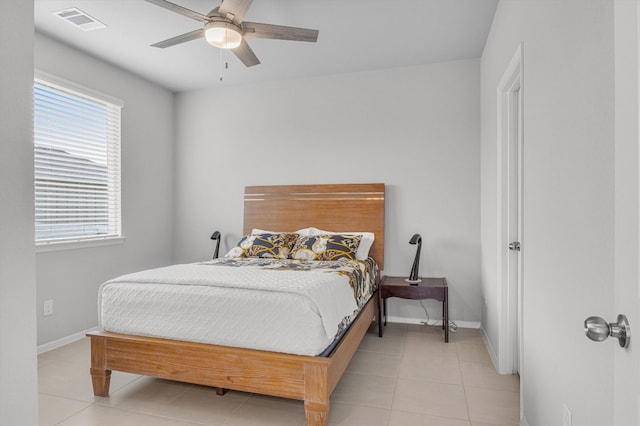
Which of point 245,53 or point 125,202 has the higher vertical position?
point 245,53

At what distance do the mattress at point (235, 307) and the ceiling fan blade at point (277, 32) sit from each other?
1.62m

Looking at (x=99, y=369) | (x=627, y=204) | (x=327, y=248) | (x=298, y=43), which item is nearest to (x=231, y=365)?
(x=99, y=369)

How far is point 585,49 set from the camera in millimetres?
1292

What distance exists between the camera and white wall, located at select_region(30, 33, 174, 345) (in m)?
3.33

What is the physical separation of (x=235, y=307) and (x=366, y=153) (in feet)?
8.28

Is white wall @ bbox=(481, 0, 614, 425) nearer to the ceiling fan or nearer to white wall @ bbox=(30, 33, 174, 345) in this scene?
the ceiling fan

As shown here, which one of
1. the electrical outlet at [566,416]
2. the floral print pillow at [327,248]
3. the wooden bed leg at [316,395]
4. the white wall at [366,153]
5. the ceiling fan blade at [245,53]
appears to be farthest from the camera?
the white wall at [366,153]

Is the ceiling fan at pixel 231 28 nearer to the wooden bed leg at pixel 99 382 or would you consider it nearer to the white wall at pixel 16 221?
the white wall at pixel 16 221

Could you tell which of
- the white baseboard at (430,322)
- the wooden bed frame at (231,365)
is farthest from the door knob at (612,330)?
the white baseboard at (430,322)

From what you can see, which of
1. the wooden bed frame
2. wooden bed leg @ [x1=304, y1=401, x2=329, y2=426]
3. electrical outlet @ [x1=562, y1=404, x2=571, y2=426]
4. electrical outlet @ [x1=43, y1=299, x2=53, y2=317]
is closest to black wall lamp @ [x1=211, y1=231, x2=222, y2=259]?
electrical outlet @ [x1=43, y1=299, x2=53, y2=317]

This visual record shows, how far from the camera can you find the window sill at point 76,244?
321 centimetres

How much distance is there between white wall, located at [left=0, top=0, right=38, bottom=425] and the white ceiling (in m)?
1.79

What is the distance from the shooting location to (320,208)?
4.20 metres

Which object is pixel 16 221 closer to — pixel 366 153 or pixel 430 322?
pixel 366 153
